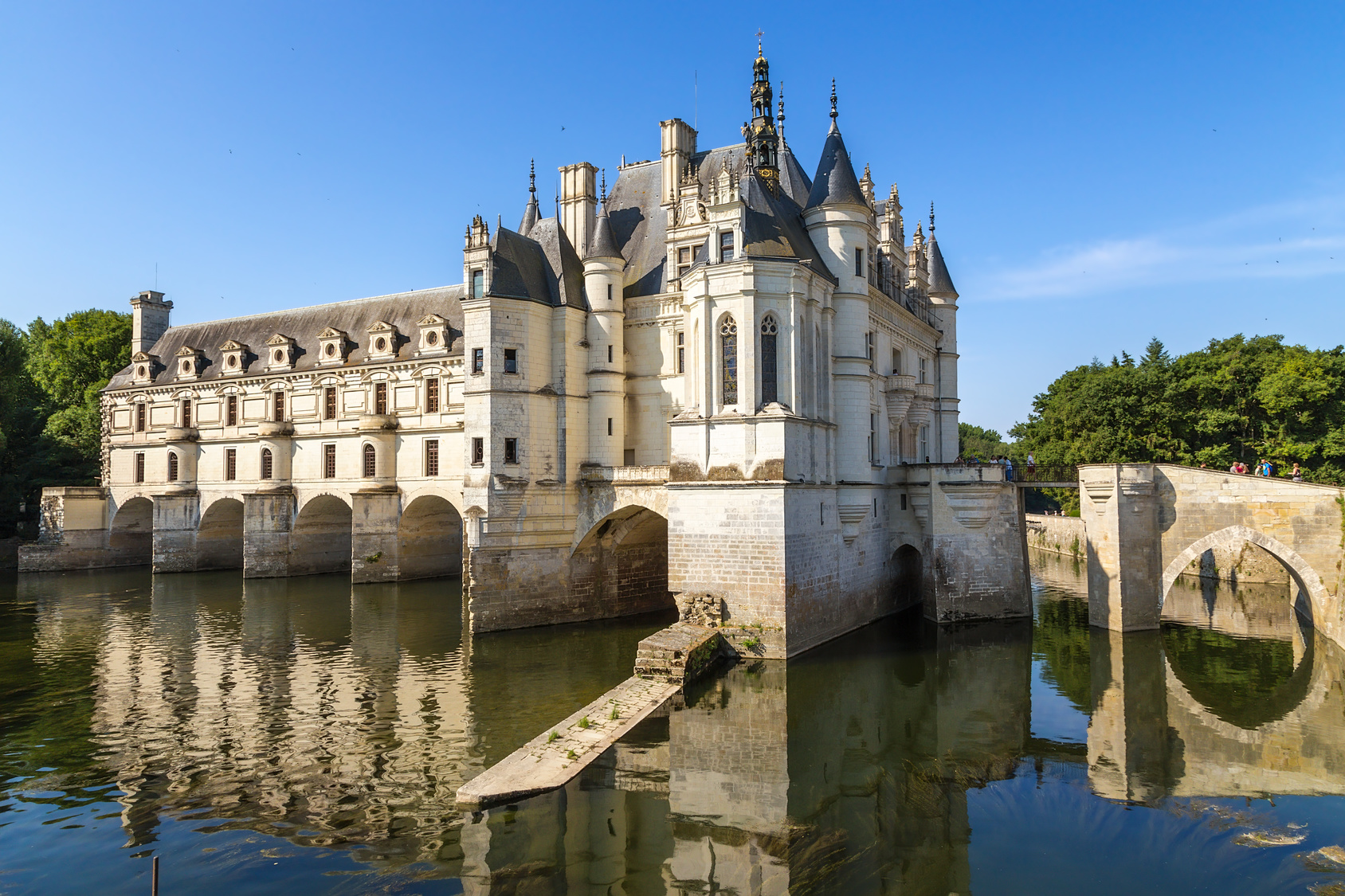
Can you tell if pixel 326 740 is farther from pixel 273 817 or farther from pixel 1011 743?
pixel 1011 743

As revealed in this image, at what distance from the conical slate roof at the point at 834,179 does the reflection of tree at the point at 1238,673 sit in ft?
56.9

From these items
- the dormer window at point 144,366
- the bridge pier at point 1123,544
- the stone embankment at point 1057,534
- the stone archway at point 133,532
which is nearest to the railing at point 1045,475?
the bridge pier at point 1123,544

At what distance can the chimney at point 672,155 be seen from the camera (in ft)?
102

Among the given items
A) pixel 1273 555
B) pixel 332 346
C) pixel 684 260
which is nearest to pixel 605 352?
pixel 684 260

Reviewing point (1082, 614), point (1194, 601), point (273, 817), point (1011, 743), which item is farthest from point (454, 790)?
point (1194, 601)

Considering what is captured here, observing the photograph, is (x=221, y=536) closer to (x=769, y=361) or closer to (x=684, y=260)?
(x=684, y=260)

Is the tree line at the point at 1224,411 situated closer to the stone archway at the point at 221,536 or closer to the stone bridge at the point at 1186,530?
the stone bridge at the point at 1186,530

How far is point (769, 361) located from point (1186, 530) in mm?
14622

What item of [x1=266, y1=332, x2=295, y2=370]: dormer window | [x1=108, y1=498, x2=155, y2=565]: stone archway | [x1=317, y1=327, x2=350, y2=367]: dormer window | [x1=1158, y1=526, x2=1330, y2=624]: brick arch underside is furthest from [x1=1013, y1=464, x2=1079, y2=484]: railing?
[x1=108, y1=498, x2=155, y2=565]: stone archway

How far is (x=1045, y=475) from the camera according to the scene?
29.4 meters

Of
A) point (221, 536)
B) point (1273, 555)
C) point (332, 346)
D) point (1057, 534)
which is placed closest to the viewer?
point (1273, 555)

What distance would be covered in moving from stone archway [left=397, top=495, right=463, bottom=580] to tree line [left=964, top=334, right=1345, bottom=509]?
112 feet

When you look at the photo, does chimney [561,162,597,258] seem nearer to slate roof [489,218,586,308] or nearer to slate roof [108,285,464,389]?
slate roof [489,218,586,308]

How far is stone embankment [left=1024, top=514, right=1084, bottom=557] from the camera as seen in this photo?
152ft
